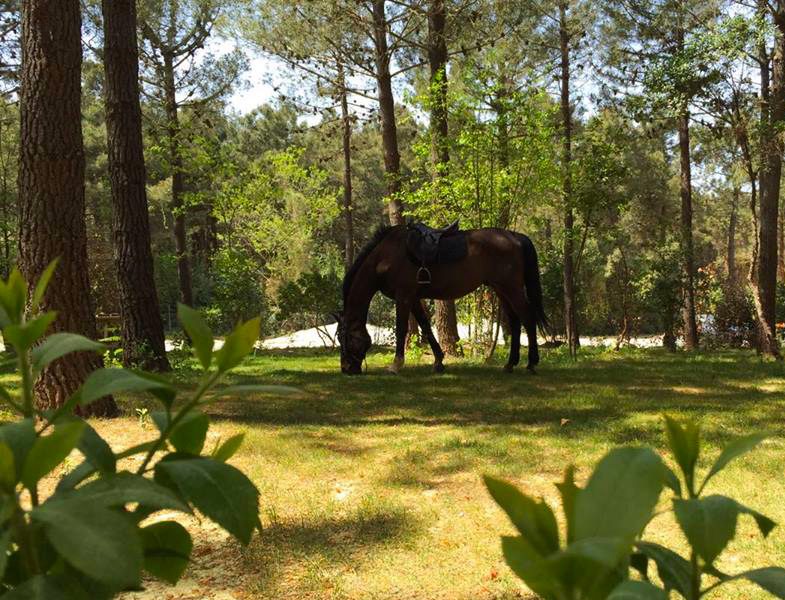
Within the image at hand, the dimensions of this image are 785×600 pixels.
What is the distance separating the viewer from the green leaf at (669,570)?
0.49m

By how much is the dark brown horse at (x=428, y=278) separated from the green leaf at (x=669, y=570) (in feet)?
23.4

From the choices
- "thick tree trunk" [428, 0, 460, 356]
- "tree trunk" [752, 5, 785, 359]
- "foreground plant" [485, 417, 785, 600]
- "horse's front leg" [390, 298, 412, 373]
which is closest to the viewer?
"foreground plant" [485, 417, 785, 600]

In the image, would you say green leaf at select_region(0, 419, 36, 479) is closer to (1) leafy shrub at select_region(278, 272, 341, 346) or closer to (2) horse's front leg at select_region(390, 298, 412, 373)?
(2) horse's front leg at select_region(390, 298, 412, 373)

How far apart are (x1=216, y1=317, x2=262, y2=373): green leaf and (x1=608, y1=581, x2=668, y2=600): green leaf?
0.95 ft

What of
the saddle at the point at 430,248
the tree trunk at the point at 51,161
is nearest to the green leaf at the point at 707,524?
the tree trunk at the point at 51,161

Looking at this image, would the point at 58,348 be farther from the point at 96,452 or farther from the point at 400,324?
the point at 400,324

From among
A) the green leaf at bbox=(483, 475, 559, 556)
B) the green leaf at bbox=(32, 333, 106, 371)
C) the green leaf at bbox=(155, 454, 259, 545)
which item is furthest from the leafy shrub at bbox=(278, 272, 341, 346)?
Answer: the green leaf at bbox=(483, 475, 559, 556)

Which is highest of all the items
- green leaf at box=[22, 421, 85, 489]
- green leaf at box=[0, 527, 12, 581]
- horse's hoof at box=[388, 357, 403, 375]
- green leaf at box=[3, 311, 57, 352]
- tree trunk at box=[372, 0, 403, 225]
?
tree trunk at box=[372, 0, 403, 225]

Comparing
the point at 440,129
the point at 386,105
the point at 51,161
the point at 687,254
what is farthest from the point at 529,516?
the point at 687,254

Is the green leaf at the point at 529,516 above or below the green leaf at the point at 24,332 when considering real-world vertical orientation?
below

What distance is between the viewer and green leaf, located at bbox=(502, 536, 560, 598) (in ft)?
1.18

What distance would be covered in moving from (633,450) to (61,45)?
5456mm

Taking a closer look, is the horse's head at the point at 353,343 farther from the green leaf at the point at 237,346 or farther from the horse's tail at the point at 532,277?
the green leaf at the point at 237,346

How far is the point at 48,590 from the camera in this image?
0.40 m
